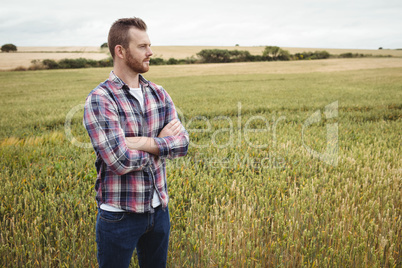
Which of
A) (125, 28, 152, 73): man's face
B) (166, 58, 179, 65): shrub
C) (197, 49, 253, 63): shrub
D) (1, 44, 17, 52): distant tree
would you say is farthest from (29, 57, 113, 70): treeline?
(125, 28, 152, 73): man's face

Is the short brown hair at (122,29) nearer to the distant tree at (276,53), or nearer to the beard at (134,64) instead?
the beard at (134,64)

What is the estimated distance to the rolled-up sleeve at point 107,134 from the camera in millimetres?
1839

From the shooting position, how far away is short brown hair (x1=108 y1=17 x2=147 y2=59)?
6.22 feet

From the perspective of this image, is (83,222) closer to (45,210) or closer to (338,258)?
(45,210)

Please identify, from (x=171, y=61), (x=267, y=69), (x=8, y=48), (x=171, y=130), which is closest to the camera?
(x=171, y=130)

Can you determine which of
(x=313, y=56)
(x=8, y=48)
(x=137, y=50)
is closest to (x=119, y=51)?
(x=137, y=50)

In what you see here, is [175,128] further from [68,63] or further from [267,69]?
[68,63]

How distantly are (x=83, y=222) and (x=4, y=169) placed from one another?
2.89m

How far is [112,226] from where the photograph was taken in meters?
1.90

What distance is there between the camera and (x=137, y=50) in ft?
6.27

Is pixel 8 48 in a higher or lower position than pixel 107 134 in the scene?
higher

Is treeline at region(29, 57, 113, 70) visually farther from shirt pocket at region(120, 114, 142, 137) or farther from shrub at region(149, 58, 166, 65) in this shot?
shirt pocket at region(120, 114, 142, 137)

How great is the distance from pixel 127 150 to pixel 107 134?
173 mm

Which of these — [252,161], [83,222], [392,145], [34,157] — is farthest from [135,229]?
[392,145]
